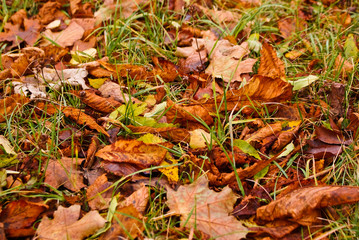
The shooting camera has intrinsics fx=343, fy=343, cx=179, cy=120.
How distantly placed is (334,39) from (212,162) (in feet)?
5.32

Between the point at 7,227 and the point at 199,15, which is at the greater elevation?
the point at 199,15

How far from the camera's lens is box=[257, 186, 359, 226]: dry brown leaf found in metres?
1.55

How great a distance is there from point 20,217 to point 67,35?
5.56 ft

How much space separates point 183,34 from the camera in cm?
281

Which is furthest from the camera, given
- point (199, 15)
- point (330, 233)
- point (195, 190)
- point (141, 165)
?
point (199, 15)

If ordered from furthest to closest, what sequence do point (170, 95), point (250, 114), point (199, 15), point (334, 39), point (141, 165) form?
point (199, 15) → point (334, 39) → point (170, 95) → point (250, 114) → point (141, 165)

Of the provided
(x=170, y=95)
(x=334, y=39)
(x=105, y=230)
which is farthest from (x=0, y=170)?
(x=334, y=39)

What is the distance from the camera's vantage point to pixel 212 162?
186 cm

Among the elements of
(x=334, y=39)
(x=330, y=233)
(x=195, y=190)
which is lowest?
(x=330, y=233)

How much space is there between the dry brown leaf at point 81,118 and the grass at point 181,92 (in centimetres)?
4

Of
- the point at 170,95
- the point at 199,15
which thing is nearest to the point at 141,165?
the point at 170,95

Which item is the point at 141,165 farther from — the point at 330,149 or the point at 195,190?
the point at 330,149

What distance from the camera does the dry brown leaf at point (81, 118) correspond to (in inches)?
78.6

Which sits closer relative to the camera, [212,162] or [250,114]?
[212,162]
